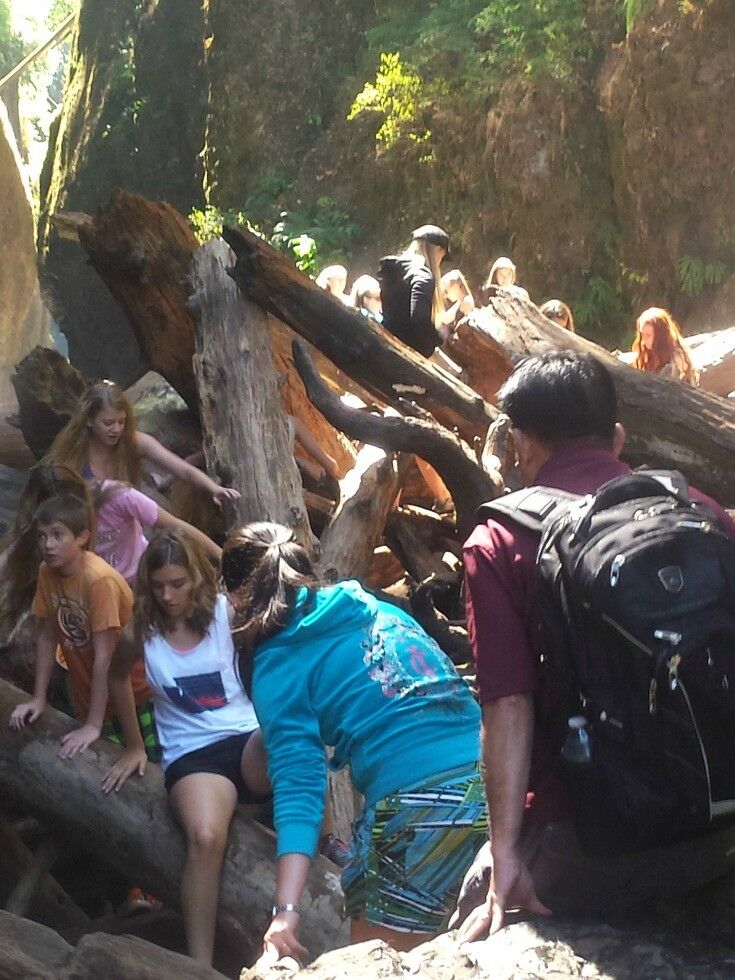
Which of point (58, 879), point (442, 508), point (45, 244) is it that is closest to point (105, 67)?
point (45, 244)

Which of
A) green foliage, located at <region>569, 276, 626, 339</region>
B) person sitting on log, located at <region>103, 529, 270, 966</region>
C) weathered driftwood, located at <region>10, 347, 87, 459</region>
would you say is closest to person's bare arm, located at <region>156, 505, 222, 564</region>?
person sitting on log, located at <region>103, 529, 270, 966</region>

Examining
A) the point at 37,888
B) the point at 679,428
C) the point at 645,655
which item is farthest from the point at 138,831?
the point at 679,428

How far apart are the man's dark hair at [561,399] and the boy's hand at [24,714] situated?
281cm

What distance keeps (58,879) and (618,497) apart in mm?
4786

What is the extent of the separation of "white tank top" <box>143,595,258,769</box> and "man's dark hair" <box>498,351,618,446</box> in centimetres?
195

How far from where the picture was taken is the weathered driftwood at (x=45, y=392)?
7008mm

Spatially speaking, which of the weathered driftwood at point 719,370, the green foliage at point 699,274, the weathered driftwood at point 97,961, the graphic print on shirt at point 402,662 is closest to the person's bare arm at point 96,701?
the weathered driftwood at point 97,961

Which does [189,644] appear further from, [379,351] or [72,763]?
[379,351]

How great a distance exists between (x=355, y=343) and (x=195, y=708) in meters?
3.14

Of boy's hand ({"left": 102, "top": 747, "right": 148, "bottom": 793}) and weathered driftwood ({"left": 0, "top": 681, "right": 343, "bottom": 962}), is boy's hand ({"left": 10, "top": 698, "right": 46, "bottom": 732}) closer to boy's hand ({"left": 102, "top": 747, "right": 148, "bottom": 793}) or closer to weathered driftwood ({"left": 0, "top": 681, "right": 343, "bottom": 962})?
weathered driftwood ({"left": 0, "top": 681, "right": 343, "bottom": 962})

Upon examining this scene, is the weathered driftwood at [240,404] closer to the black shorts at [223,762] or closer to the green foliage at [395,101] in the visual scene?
the black shorts at [223,762]

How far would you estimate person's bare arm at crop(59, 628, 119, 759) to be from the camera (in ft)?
13.4

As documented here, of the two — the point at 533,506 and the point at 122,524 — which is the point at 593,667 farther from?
the point at 122,524

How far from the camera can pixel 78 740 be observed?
415 cm
